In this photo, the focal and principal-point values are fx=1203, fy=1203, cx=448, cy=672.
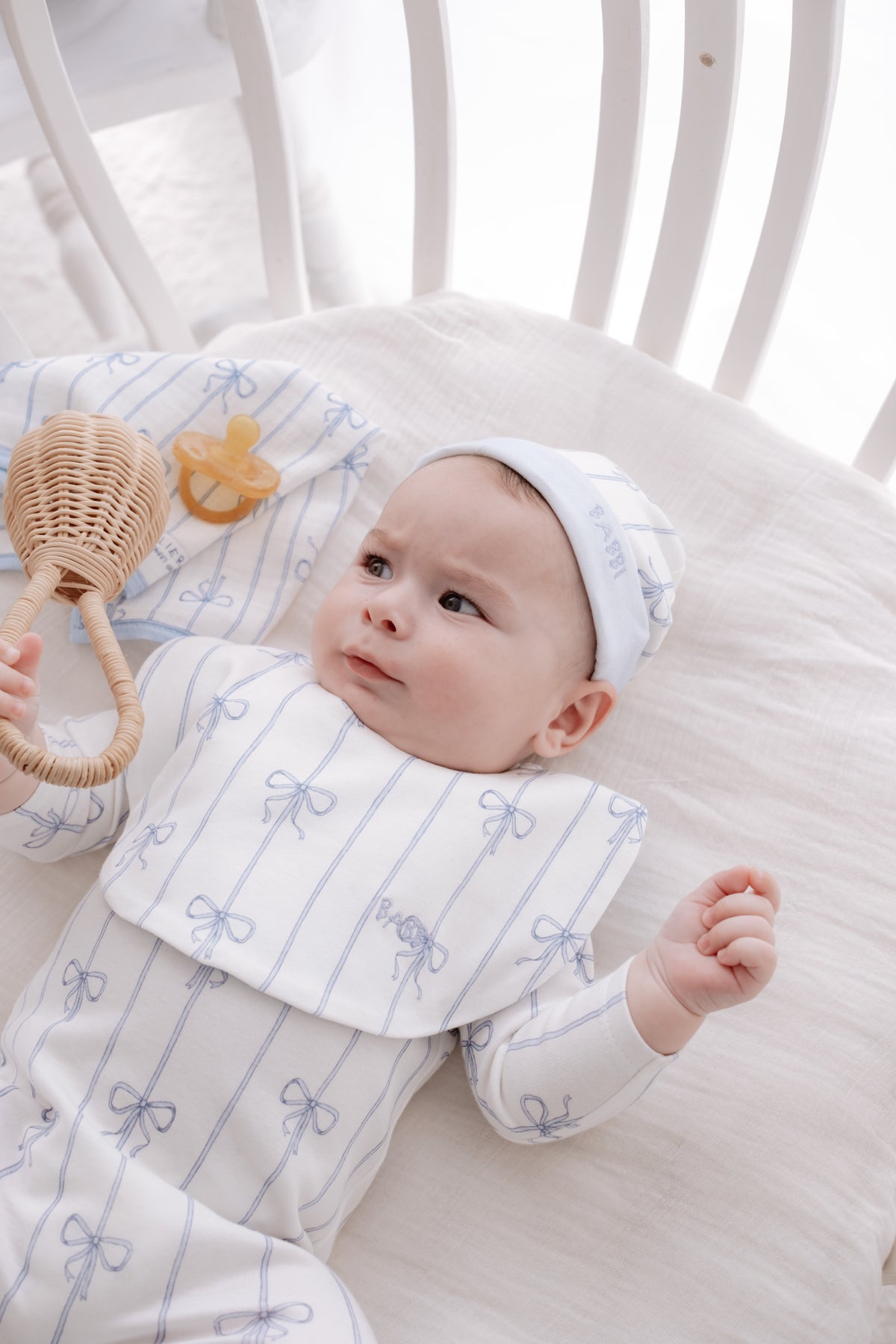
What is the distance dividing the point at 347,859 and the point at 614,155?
2.65 feet

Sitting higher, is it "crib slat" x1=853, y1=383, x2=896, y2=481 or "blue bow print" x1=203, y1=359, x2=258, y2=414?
"crib slat" x1=853, y1=383, x2=896, y2=481

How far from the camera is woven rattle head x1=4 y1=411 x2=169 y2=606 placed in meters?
0.98

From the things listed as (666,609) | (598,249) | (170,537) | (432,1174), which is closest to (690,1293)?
(432,1174)

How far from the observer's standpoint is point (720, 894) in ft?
3.20

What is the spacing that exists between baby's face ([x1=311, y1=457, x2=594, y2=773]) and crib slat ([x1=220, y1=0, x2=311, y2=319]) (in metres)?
0.50

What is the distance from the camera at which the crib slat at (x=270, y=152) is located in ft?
4.18

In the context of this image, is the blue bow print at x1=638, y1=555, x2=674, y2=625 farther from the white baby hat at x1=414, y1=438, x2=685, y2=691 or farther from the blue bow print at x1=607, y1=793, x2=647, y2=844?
the blue bow print at x1=607, y1=793, x2=647, y2=844

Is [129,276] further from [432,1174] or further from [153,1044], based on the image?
[432,1174]


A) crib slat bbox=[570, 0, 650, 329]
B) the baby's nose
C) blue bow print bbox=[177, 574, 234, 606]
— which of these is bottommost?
A: blue bow print bbox=[177, 574, 234, 606]

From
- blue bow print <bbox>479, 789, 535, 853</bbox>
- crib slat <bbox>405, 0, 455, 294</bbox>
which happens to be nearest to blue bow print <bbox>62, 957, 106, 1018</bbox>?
blue bow print <bbox>479, 789, 535, 853</bbox>

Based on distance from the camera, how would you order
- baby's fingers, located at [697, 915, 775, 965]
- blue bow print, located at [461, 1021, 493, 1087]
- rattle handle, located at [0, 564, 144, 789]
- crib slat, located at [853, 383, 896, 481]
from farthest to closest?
crib slat, located at [853, 383, 896, 481] < blue bow print, located at [461, 1021, 493, 1087] < baby's fingers, located at [697, 915, 775, 965] < rattle handle, located at [0, 564, 144, 789]

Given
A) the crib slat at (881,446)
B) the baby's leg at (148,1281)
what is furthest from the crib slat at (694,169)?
the baby's leg at (148,1281)

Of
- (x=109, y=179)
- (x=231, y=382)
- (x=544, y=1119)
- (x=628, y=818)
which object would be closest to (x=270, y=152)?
(x=109, y=179)

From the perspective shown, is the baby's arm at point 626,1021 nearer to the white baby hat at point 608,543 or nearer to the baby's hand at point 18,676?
the white baby hat at point 608,543
